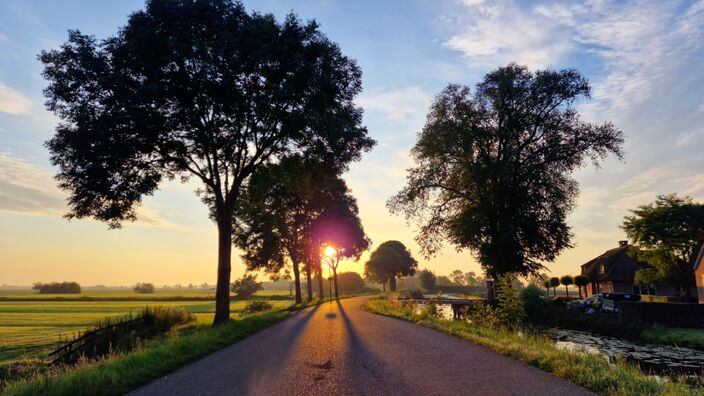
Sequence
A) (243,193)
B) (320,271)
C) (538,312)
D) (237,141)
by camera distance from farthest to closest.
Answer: (320,271), (538,312), (243,193), (237,141)

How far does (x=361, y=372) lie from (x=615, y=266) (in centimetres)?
5793

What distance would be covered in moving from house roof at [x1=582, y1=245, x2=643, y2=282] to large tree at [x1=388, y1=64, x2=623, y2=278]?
92.9 ft

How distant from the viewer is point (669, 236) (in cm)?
4253

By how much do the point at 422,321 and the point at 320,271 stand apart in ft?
139

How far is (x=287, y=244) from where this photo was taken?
158ft

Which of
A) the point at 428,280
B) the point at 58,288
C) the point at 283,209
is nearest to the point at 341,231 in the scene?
the point at 283,209

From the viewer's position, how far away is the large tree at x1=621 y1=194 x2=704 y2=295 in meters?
42.1

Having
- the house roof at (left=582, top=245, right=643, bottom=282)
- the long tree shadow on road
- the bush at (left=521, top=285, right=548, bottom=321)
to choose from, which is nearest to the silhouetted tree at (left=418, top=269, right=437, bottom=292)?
the house roof at (left=582, top=245, right=643, bottom=282)

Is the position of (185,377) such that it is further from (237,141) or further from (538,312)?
(538,312)

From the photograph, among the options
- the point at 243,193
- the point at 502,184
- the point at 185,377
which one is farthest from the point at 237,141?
the point at 502,184

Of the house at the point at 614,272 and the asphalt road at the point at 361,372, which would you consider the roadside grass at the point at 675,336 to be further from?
the house at the point at 614,272

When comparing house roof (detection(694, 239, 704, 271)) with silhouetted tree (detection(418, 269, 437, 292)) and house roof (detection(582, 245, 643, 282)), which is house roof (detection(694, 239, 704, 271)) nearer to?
house roof (detection(582, 245, 643, 282))

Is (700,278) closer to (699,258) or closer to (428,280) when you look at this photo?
(699,258)

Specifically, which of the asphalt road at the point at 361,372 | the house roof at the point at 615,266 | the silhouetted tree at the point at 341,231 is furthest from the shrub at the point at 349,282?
the asphalt road at the point at 361,372
